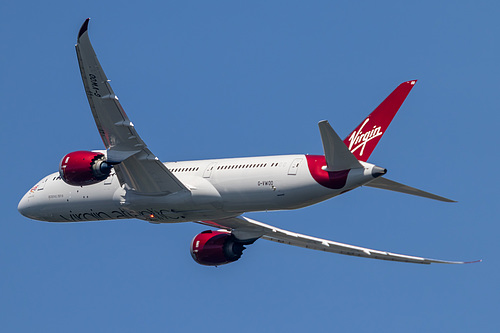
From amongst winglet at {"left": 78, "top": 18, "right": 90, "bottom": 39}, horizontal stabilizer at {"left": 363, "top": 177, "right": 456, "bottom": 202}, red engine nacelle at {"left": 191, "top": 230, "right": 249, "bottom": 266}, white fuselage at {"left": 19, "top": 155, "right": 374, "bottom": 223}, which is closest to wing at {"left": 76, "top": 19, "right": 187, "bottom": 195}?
winglet at {"left": 78, "top": 18, "right": 90, "bottom": 39}

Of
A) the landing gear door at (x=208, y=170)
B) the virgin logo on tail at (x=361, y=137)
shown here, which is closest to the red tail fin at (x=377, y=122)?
the virgin logo on tail at (x=361, y=137)

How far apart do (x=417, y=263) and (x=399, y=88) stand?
12102mm

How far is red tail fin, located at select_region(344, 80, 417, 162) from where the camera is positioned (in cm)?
4409

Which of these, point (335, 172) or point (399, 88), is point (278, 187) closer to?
point (335, 172)

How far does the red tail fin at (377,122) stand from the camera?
145ft

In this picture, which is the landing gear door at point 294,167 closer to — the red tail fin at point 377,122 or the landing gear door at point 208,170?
the red tail fin at point 377,122

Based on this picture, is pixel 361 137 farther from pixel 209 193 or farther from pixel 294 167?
pixel 209 193

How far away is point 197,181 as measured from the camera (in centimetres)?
4753

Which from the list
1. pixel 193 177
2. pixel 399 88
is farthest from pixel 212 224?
pixel 399 88

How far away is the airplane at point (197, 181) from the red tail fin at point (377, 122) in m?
0.04

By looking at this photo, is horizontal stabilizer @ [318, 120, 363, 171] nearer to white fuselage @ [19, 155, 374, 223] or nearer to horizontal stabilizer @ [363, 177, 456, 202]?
white fuselage @ [19, 155, 374, 223]

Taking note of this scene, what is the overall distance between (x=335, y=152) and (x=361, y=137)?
A: 244cm

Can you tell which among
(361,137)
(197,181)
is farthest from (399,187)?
(197,181)

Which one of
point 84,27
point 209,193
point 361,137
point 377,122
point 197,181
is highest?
point 84,27
